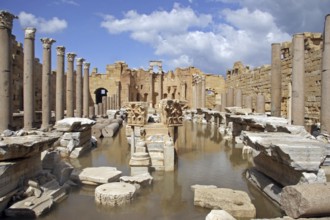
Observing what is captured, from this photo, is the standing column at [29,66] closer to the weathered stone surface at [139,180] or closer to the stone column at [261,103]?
the weathered stone surface at [139,180]

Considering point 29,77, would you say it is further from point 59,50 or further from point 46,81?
point 59,50

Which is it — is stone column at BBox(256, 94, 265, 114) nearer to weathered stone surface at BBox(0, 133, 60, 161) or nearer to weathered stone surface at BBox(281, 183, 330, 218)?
weathered stone surface at BBox(281, 183, 330, 218)

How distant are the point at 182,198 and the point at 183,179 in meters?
1.49

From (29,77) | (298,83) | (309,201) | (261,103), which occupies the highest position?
(29,77)

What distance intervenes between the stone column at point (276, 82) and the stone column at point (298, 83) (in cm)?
229

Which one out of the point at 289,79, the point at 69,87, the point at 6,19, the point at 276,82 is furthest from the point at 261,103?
the point at 6,19

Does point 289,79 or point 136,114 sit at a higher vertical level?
point 289,79

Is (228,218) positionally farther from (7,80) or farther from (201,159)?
(7,80)

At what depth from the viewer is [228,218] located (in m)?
Answer: 4.63

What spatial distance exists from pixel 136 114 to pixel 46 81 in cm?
563

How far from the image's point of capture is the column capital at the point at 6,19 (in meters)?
9.47

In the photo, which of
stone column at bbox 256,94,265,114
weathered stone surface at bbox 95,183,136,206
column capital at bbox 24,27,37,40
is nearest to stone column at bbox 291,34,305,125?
stone column at bbox 256,94,265,114

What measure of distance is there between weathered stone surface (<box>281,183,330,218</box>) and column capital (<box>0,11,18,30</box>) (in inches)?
360

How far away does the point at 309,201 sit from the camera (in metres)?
4.38
